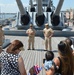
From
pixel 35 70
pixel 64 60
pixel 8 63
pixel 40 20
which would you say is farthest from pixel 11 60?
pixel 40 20

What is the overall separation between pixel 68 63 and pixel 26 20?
15.8m

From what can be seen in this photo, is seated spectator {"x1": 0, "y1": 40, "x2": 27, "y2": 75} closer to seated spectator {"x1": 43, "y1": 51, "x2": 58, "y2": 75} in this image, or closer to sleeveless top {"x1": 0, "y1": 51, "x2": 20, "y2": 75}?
sleeveless top {"x1": 0, "y1": 51, "x2": 20, "y2": 75}

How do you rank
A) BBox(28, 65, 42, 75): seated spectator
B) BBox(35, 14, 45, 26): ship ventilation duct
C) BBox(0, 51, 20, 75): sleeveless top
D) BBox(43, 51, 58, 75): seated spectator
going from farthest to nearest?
BBox(35, 14, 45, 26): ship ventilation duct < BBox(28, 65, 42, 75): seated spectator < BBox(0, 51, 20, 75): sleeveless top < BBox(43, 51, 58, 75): seated spectator

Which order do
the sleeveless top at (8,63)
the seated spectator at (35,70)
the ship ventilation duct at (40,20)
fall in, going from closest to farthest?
the sleeveless top at (8,63), the seated spectator at (35,70), the ship ventilation duct at (40,20)

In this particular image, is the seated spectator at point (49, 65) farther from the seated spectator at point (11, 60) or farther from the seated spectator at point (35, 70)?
the seated spectator at point (11, 60)

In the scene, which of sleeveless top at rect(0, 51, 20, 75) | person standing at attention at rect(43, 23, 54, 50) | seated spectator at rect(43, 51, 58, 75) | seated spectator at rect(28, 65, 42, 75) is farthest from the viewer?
person standing at attention at rect(43, 23, 54, 50)

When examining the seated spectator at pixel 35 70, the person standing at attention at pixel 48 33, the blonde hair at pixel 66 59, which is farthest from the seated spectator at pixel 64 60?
the person standing at attention at pixel 48 33

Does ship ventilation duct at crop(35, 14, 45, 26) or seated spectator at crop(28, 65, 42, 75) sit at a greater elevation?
ship ventilation duct at crop(35, 14, 45, 26)

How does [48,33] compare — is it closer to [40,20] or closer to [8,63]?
[8,63]

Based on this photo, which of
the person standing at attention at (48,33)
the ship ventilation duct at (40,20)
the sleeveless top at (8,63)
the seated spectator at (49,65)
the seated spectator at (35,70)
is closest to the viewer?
the seated spectator at (49,65)

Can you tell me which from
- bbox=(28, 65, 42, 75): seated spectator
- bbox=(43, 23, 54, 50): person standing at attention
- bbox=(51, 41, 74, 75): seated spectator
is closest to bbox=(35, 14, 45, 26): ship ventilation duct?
bbox=(43, 23, 54, 50): person standing at attention

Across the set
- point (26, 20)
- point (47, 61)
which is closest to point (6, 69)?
point (47, 61)

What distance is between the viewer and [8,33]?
18.8 metres

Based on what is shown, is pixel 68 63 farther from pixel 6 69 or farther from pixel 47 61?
pixel 6 69
